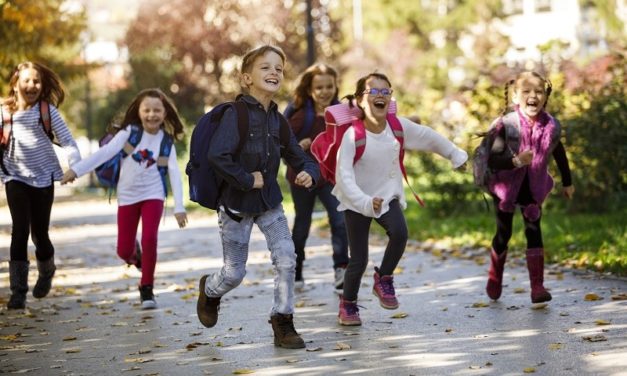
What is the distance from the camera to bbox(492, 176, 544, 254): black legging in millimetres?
8000

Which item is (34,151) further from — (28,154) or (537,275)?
(537,275)

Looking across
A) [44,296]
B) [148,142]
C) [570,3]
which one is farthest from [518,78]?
[570,3]

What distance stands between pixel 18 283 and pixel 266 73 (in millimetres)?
3397

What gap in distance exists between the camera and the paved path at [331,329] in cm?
606

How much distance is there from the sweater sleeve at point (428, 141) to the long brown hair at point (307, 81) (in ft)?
6.15

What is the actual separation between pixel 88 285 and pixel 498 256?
444 cm

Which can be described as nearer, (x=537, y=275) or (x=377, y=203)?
(x=377, y=203)

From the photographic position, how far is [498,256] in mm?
8250

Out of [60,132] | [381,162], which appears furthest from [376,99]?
[60,132]

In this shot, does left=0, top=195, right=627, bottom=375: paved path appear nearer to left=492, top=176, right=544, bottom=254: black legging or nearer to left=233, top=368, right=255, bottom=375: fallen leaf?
left=233, top=368, right=255, bottom=375: fallen leaf

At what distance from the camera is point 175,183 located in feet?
28.9

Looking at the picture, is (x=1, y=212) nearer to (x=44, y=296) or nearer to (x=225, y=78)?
(x=225, y=78)

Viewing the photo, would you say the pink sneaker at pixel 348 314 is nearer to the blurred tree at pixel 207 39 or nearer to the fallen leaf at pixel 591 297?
the fallen leaf at pixel 591 297

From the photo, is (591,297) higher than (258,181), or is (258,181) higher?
(258,181)
